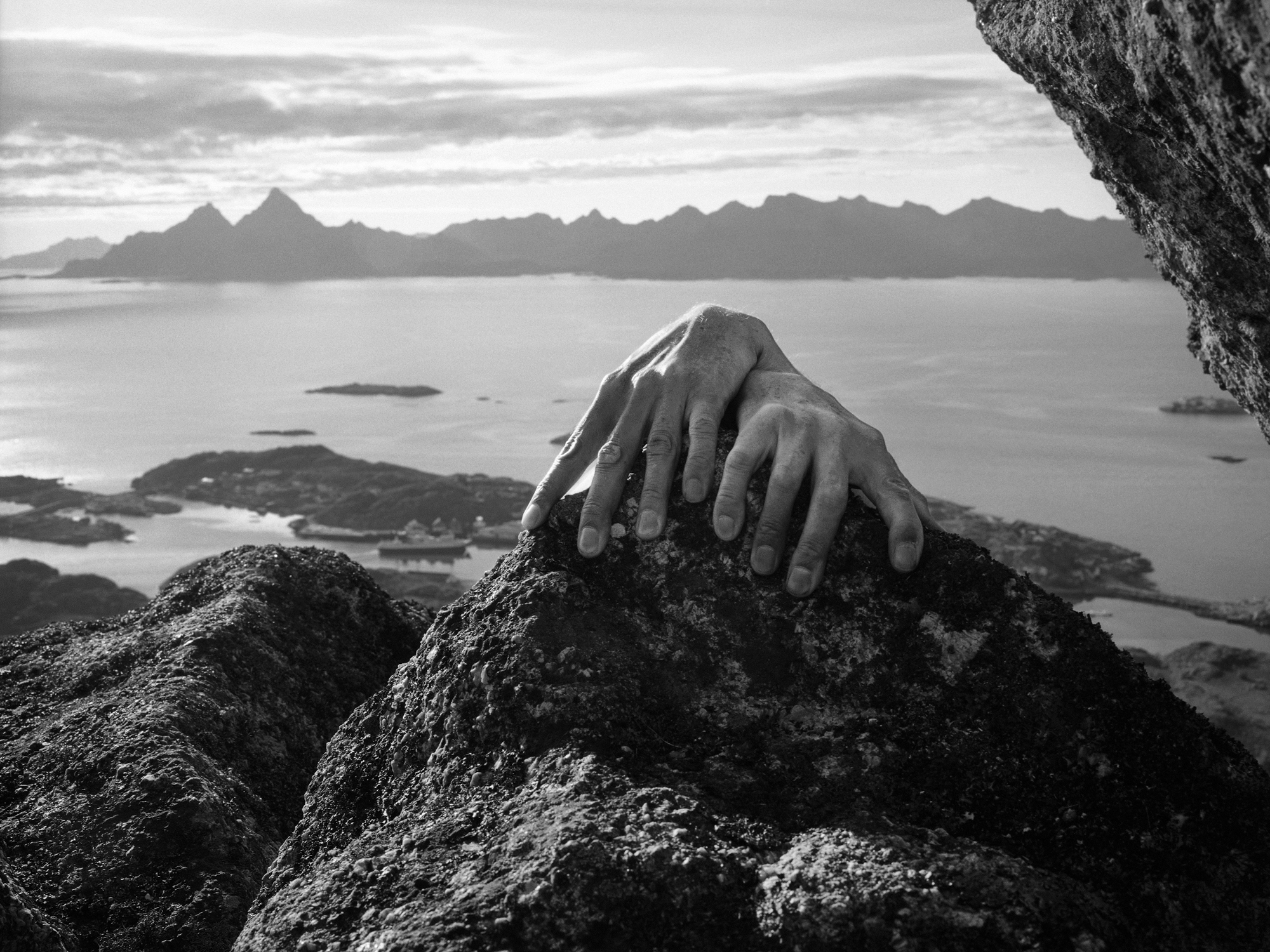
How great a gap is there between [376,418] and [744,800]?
227 ft

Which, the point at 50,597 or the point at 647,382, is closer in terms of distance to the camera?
the point at 647,382

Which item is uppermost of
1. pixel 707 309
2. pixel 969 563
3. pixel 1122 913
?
pixel 707 309

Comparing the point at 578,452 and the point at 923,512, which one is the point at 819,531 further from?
the point at 578,452

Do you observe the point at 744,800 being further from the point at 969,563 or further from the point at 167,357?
the point at 167,357

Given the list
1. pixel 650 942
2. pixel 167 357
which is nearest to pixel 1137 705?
pixel 650 942

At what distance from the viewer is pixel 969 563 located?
255 centimetres

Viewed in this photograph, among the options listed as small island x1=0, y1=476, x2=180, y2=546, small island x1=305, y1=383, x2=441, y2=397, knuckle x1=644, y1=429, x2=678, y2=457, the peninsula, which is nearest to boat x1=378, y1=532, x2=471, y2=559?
the peninsula

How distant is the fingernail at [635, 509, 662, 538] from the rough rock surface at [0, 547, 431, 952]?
51.9 inches

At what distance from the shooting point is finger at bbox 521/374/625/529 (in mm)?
2883

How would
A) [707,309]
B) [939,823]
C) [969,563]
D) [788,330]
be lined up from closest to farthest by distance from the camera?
[939,823] < [969,563] < [707,309] < [788,330]

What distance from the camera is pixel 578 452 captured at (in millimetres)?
3084

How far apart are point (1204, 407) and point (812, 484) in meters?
75.9

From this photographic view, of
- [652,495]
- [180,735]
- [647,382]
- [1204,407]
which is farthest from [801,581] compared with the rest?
[1204,407]

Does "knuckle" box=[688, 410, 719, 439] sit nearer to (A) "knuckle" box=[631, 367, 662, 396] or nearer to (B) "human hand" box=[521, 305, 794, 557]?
(B) "human hand" box=[521, 305, 794, 557]
